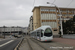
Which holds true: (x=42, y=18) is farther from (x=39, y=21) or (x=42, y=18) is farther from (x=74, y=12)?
(x=74, y=12)

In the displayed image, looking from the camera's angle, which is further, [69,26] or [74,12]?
[74,12]

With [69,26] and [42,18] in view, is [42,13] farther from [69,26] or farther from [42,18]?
[69,26]

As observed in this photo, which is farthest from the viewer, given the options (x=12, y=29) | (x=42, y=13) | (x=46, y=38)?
(x=12, y=29)

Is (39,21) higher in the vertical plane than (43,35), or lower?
higher

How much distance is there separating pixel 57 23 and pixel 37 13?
44.9 feet

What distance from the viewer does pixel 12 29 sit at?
120 metres

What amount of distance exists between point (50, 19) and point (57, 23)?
507cm

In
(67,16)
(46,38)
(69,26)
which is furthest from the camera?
(67,16)

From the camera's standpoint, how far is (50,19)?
6100 centimetres

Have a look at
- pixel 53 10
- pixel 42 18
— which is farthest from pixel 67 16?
pixel 42 18

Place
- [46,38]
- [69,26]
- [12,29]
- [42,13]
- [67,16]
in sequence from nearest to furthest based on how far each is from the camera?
[46,38] → [69,26] → [42,13] → [67,16] → [12,29]

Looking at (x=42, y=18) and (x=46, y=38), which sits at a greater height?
(x=42, y=18)

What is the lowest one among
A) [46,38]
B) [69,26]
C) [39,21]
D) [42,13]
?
[46,38]

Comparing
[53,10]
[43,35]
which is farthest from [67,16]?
[43,35]
